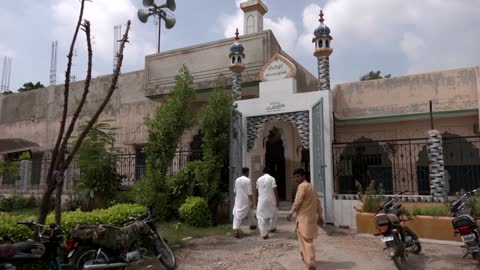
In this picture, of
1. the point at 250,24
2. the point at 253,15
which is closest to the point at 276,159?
the point at 250,24

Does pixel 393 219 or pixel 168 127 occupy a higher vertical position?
pixel 168 127

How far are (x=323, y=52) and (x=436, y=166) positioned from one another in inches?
149

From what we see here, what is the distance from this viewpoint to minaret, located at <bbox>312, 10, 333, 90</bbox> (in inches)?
377

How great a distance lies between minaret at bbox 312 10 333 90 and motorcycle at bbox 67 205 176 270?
5706mm

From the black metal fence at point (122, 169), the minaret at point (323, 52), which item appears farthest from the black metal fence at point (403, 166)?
the black metal fence at point (122, 169)

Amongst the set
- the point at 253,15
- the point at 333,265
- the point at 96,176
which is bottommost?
the point at 333,265

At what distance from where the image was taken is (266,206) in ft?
25.9

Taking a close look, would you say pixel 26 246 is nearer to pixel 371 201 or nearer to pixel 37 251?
pixel 37 251

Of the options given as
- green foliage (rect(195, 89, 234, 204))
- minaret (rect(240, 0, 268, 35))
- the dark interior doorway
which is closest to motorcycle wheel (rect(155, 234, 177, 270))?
green foliage (rect(195, 89, 234, 204))

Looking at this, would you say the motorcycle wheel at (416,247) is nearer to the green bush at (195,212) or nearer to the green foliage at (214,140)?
the green bush at (195,212)

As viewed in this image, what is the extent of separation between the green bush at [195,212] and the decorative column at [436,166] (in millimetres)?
5217

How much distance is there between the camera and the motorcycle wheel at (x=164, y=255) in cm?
580

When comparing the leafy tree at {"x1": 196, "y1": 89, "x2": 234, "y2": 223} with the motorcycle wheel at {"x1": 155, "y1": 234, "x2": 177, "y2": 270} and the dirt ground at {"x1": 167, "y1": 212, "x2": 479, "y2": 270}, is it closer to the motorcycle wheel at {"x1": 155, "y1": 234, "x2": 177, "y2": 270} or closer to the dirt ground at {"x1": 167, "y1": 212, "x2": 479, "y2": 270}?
the dirt ground at {"x1": 167, "y1": 212, "x2": 479, "y2": 270}

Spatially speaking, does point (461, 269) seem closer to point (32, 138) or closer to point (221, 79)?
point (221, 79)
